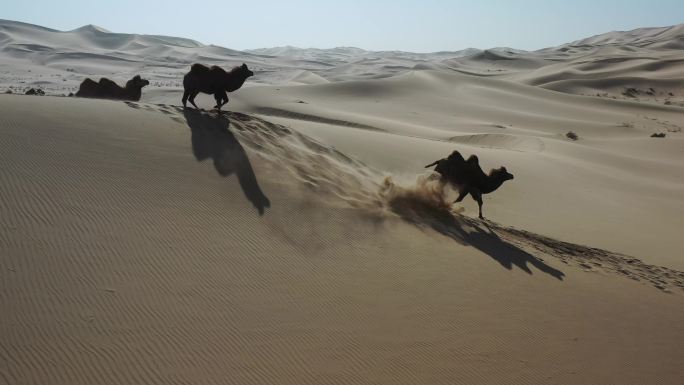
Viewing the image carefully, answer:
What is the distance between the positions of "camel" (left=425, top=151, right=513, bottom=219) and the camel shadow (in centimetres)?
296

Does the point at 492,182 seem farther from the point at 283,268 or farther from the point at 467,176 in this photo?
the point at 283,268

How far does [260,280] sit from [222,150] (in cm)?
307

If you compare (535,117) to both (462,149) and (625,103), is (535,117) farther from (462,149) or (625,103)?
(462,149)

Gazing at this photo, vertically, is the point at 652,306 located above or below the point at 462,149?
below

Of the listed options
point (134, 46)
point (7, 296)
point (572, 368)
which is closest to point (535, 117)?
point (572, 368)

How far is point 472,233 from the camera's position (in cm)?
722

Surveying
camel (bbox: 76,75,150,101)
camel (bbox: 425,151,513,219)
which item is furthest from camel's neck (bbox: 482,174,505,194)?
camel (bbox: 76,75,150,101)

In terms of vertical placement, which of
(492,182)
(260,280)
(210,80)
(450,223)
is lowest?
(260,280)

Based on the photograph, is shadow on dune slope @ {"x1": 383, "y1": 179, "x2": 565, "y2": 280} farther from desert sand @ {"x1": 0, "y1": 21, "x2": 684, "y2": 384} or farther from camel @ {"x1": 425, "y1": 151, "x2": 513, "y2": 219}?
camel @ {"x1": 425, "y1": 151, "x2": 513, "y2": 219}

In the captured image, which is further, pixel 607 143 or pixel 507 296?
pixel 607 143

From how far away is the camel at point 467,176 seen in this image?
8094 mm

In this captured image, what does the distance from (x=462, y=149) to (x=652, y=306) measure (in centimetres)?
878

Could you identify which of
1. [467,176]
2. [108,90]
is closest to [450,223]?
[467,176]

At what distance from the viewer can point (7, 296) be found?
3494 mm
